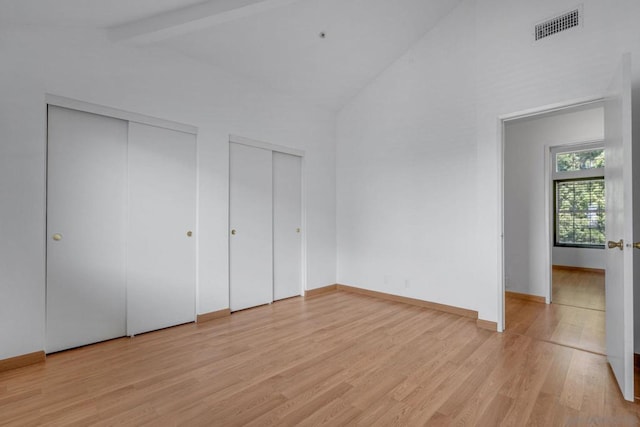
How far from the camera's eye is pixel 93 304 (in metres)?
2.85

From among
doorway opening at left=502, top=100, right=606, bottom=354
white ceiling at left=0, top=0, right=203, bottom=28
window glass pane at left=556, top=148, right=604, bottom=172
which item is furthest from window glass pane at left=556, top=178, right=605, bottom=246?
white ceiling at left=0, top=0, right=203, bottom=28

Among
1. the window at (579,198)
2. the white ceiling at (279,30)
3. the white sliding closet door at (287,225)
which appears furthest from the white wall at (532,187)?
the white sliding closet door at (287,225)

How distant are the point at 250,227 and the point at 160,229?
1.10 meters

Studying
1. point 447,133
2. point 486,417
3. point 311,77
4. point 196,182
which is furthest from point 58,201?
point 447,133

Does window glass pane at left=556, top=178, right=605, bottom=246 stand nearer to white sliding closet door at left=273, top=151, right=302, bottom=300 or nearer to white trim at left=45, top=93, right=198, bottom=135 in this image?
white sliding closet door at left=273, top=151, right=302, bottom=300

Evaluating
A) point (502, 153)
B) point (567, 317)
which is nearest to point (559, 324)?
point (567, 317)

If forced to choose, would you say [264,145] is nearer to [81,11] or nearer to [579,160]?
[81,11]

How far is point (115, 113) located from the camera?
296 centimetres

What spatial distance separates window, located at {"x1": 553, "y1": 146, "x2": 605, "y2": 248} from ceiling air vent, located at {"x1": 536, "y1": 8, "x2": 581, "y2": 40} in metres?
4.34

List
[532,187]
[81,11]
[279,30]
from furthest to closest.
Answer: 1. [532,187]
2. [279,30]
3. [81,11]

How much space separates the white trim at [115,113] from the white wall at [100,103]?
0.05 meters

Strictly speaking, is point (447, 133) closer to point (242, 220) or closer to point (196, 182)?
point (242, 220)

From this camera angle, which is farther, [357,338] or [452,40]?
[452,40]

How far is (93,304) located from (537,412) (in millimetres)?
3522
